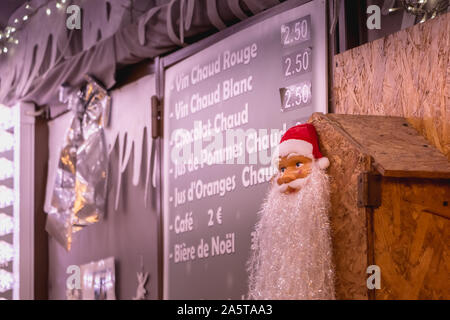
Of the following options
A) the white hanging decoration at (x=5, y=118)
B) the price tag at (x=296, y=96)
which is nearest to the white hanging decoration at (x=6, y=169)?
the white hanging decoration at (x=5, y=118)

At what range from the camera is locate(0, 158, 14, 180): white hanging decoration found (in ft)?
22.9

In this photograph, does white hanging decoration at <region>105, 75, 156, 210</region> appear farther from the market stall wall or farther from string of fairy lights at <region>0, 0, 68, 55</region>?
the market stall wall

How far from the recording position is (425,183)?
319 centimetres

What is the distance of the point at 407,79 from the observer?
3510mm

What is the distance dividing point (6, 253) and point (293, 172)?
414 cm

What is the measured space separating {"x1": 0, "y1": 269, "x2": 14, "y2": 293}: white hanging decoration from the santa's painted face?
404 cm

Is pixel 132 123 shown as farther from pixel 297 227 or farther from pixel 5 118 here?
pixel 297 227

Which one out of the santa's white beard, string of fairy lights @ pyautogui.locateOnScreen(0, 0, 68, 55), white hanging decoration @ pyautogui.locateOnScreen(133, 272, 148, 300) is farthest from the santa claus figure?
string of fairy lights @ pyautogui.locateOnScreen(0, 0, 68, 55)

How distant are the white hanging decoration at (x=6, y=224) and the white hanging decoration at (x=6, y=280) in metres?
0.30

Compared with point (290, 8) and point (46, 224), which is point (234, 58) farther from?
point (46, 224)

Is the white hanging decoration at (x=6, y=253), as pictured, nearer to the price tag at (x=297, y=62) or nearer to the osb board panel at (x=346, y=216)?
the price tag at (x=297, y=62)

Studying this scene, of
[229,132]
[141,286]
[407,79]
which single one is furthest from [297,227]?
[141,286]

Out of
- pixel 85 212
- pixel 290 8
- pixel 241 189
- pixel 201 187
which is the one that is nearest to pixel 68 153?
pixel 85 212

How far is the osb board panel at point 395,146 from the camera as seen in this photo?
3.12m
